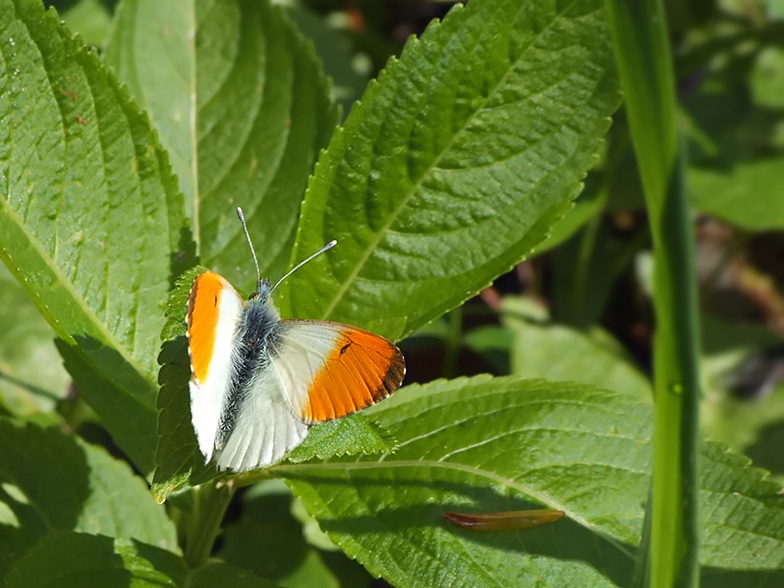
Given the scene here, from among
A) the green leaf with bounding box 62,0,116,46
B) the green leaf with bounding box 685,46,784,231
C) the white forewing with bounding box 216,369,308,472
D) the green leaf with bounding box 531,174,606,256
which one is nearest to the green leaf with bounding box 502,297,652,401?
the green leaf with bounding box 531,174,606,256

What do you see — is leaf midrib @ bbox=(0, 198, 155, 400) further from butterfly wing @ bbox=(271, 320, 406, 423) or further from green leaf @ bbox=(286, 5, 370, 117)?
green leaf @ bbox=(286, 5, 370, 117)

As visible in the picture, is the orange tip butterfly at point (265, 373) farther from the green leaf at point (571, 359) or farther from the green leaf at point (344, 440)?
the green leaf at point (571, 359)

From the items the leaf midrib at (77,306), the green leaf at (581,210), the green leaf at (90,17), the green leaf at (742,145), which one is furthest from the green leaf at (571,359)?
the green leaf at (90,17)

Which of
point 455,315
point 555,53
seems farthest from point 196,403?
point 455,315

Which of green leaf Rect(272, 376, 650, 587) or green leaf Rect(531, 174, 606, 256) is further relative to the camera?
green leaf Rect(531, 174, 606, 256)

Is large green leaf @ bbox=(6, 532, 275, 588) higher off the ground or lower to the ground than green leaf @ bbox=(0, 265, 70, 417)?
lower

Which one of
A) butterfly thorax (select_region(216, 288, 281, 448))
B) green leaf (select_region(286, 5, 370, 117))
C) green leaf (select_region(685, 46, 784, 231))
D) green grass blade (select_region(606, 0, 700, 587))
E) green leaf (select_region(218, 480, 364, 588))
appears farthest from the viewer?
green leaf (select_region(685, 46, 784, 231))

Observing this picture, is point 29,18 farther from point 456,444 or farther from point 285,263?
point 456,444
